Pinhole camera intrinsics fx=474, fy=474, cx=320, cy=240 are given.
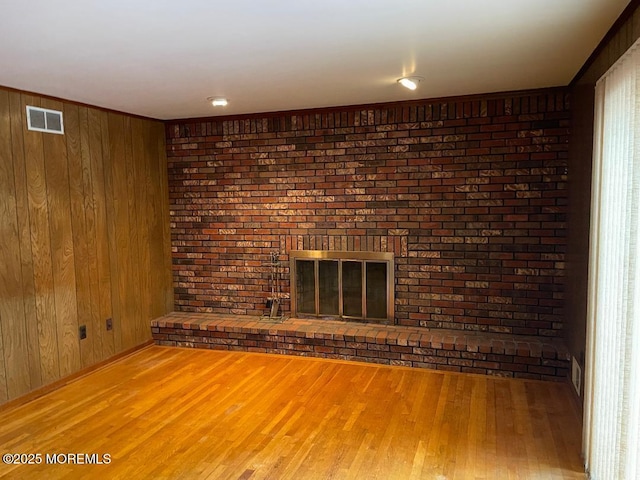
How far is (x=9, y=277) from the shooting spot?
3.39 m

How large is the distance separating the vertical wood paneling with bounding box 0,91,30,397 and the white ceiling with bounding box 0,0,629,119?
448 mm

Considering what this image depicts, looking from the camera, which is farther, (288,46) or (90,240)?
(90,240)

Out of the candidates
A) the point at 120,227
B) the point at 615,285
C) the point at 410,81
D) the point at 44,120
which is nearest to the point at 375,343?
the point at 410,81

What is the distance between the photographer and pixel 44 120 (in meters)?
3.65

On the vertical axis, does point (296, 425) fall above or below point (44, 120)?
below

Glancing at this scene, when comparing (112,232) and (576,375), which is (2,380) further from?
Result: (576,375)

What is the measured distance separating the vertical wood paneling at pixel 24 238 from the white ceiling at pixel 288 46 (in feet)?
0.83

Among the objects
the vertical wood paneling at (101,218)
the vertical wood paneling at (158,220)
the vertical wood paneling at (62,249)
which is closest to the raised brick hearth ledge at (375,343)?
the vertical wood paneling at (158,220)

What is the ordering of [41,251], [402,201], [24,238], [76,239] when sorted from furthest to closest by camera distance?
[402,201], [76,239], [41,251], [24,238]

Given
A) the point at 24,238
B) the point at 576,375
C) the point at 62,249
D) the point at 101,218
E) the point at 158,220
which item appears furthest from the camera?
the point at 158,220

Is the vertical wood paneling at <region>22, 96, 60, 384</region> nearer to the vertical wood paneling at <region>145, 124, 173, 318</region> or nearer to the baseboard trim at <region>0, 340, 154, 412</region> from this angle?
the baseboard trim at <region>0, 340, 154, 412</region>

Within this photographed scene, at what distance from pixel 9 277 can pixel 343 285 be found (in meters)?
2.75

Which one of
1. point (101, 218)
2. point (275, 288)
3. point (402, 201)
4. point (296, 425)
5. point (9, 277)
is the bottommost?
point (296, 425)

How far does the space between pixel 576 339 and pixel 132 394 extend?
10.8ft
